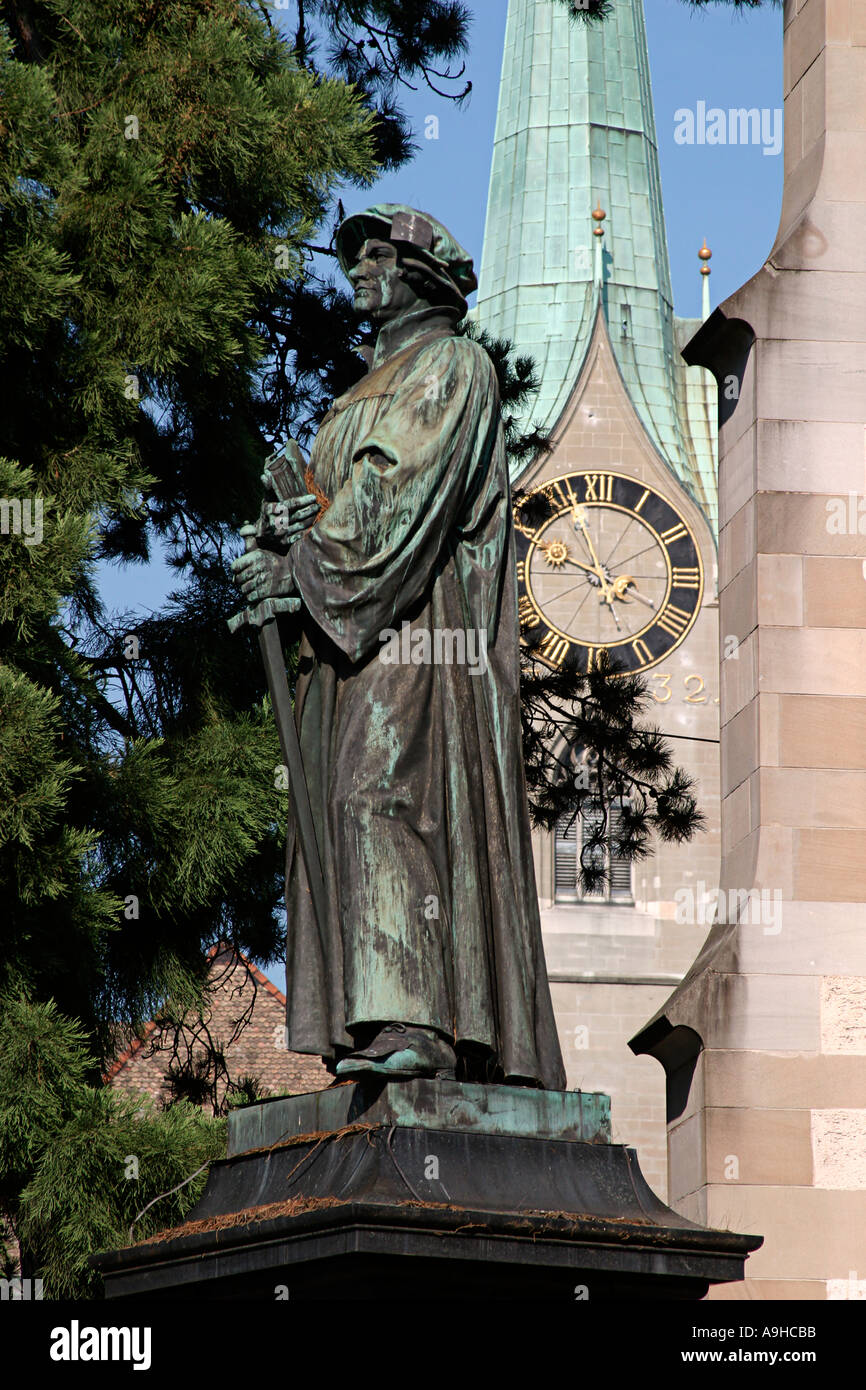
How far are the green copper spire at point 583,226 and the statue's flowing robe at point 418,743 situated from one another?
1806 inches

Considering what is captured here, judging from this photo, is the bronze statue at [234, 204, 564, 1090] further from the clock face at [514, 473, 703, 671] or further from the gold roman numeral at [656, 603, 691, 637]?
the gold roman numeral at [656, 603, 691, 637]

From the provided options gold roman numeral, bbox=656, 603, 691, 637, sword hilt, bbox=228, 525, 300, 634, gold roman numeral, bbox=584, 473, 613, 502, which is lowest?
sword hilt, bbox=228, 525, 300, 634

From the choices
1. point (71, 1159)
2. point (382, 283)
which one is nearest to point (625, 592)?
point (71, 1159)

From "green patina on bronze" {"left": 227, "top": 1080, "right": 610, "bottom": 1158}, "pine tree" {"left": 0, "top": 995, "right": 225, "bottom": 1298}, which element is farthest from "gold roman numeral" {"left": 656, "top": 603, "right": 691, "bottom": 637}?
"green patina on bronze" {"left": 227, "top": 1080, "right": 610, "bottom": 1158}

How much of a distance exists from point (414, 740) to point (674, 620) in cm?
4552

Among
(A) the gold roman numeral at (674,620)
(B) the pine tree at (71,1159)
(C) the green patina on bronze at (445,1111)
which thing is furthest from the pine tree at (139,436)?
(A) the gold roman numeral at (674,620)

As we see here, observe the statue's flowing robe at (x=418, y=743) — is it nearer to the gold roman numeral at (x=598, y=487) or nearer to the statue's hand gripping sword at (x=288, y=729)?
the statue's hand gripping sword at (x=288, y=729)

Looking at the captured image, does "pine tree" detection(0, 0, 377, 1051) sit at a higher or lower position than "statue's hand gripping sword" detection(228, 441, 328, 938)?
higher

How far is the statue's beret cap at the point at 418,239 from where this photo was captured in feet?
19.5

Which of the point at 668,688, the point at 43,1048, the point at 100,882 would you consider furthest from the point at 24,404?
the point at 668,688

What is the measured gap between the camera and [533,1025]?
5492mm

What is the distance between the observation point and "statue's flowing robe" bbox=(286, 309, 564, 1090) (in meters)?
5.39

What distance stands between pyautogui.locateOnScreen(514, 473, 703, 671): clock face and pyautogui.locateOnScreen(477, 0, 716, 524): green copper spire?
3.52 feet
